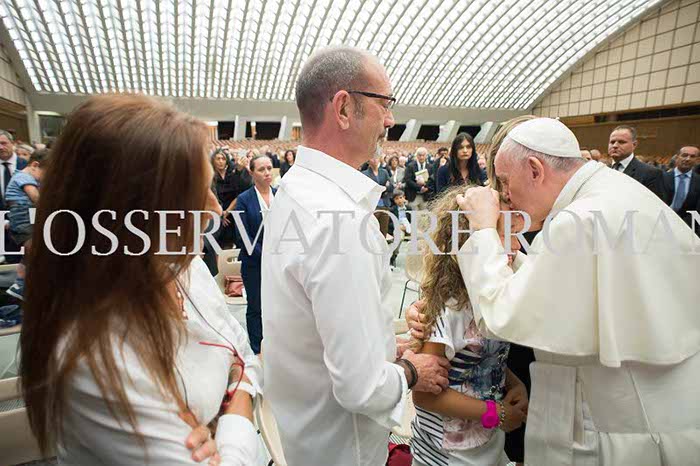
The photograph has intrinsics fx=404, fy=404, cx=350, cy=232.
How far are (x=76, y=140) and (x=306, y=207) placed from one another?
596 mm

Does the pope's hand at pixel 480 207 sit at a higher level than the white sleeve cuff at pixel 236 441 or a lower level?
higher

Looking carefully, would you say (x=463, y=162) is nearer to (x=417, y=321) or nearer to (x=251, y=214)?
(x=251, y=214)

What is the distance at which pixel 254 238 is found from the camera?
13.5 feet

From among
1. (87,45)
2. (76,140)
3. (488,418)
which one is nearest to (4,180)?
(76,140)

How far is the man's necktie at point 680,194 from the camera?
22.5 feet

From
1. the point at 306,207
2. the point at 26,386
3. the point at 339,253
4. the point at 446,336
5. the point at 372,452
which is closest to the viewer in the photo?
the point at 26,386

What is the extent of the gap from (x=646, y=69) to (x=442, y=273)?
1392 inches

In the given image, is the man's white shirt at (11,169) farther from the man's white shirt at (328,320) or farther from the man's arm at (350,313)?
the man's arm at (350,313)

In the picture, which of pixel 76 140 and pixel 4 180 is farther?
pixel 4 180

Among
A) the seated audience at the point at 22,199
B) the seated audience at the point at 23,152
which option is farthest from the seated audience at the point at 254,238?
the seated audience at the point at 23,152

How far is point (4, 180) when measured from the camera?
5.79 meters

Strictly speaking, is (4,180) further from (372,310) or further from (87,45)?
(87,45)

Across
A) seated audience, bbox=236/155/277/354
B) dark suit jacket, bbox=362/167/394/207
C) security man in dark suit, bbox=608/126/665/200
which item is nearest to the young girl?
seated audience, bbox=236/155/277/354

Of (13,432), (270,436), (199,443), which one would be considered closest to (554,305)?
(199,443)
